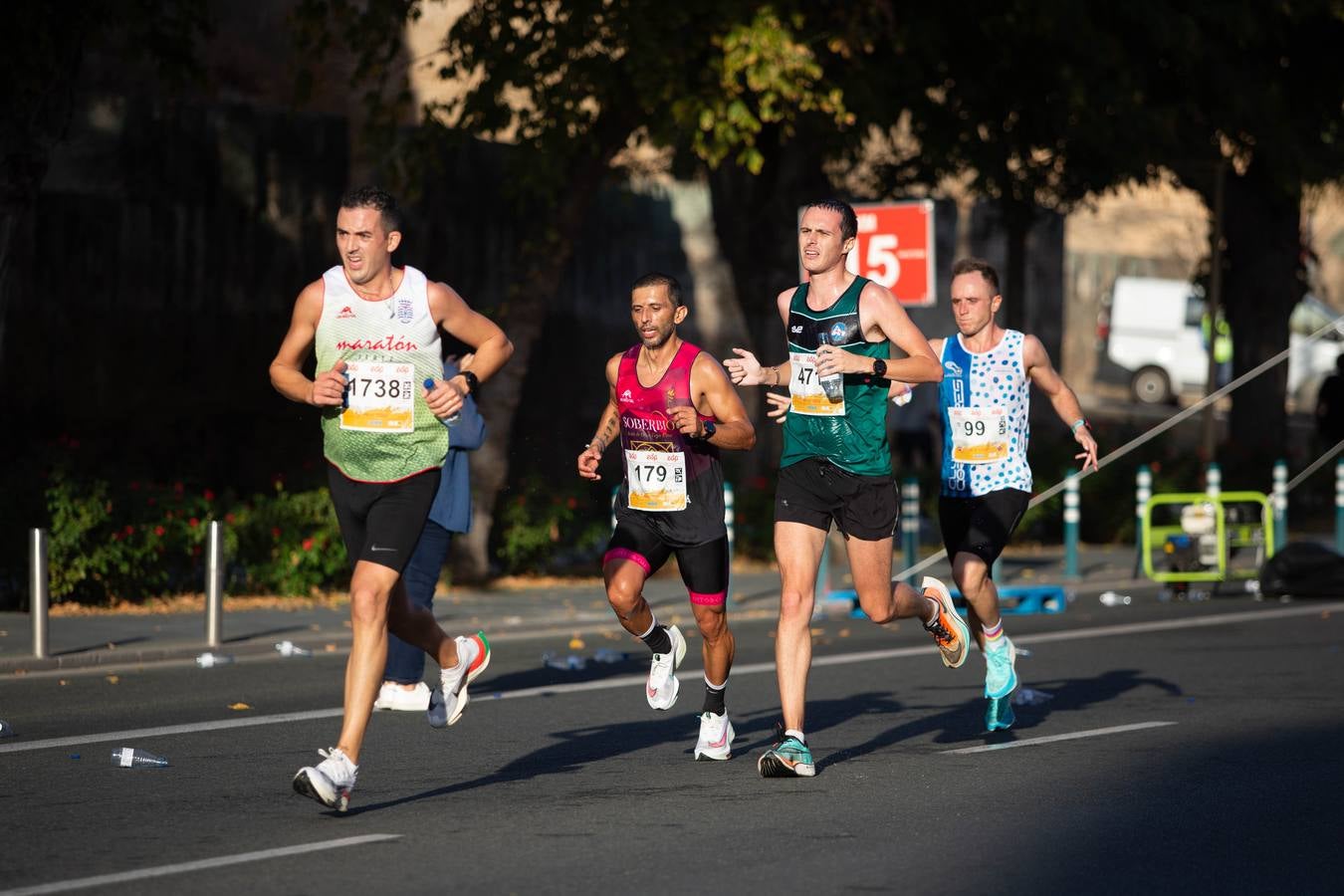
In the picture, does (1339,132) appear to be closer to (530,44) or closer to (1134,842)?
(530,44)

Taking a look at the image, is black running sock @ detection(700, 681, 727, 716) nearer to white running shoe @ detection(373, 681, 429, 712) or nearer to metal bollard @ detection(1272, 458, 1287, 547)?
white running shoe @ detection(373, 681, 429, 712)

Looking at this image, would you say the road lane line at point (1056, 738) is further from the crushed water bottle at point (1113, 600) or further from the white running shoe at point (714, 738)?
the crushed water bottle at point (1113, 600)

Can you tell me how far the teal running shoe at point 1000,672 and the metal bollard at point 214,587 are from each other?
560cm

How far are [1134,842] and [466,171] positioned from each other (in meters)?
16.4

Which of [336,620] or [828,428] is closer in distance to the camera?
[828,428]

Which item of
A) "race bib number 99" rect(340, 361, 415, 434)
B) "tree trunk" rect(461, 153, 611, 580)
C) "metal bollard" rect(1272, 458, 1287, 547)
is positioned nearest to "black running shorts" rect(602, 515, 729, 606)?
"race bib number 99" rect(340, 361, 415, 434)

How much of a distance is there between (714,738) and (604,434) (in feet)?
4.49

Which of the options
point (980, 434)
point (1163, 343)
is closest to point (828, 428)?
point (980, 434)

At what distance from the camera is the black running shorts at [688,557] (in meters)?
9.03

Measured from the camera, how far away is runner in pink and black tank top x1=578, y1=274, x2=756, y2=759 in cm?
890

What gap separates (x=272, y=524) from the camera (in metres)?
16.7

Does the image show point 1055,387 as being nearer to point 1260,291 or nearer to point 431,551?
point 431,551

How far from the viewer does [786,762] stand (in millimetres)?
8531

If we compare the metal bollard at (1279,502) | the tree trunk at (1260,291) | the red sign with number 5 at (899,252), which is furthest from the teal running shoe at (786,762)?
the tree trunk at (1260,291)
